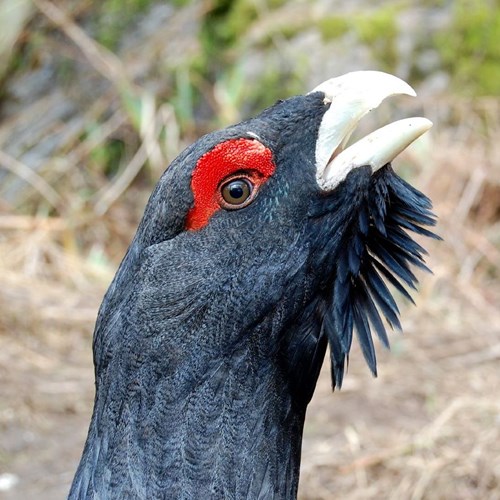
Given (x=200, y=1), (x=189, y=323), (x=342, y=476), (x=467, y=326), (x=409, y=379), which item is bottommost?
(x=189, y=323)

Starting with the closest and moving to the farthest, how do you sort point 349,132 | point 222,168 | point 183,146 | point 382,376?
point 222,168 < point 349,132 < point 382,376 < point 183,146

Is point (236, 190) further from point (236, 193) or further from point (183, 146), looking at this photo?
point (183, 146)

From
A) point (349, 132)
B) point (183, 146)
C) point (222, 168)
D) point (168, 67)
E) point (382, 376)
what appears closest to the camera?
point (222, 168)

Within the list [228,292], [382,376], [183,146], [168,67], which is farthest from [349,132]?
[168,67]

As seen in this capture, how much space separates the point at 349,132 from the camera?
9.49ft

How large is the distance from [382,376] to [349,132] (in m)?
4.07

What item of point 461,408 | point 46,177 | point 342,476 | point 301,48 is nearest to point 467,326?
point 461,408

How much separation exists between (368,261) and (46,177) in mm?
6751

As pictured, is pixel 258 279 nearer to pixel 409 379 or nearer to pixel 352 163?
pixel 352 163

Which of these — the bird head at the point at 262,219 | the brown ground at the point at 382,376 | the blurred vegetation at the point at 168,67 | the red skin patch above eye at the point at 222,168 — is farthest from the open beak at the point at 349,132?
the blurred vegetation at the point at 168,67

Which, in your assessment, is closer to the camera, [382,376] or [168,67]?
[382,376]

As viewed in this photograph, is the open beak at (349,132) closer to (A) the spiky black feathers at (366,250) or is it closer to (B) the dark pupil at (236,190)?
(A) the spiky black feathers at (366,250)

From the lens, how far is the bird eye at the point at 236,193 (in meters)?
2.81

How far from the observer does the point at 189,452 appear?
2.82m
